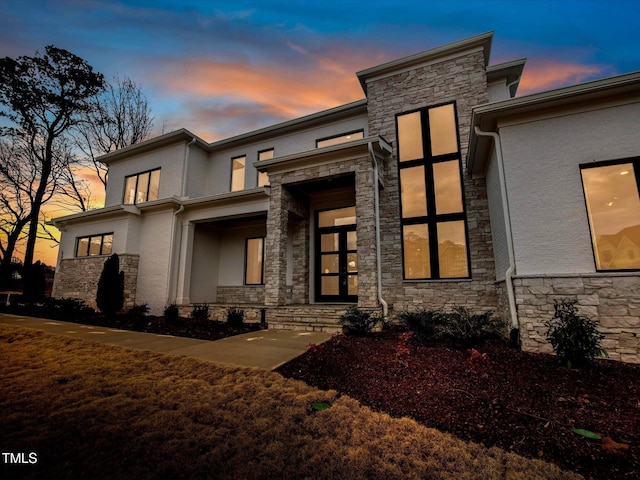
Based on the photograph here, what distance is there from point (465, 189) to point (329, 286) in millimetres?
4991

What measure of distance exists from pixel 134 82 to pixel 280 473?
73.8 feet

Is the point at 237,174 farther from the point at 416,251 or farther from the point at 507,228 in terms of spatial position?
the point at 507,228

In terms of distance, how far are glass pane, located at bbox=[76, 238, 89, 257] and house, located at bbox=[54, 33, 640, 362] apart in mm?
85

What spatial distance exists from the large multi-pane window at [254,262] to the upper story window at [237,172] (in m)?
2.52

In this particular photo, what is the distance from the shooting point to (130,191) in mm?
13336

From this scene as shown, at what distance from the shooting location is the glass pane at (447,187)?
7930 millimetres

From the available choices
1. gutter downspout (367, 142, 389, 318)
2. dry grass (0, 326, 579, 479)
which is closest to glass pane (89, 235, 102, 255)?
dry grass (0, 326, 579, 479)

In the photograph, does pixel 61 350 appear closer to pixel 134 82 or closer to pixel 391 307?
pixel 391 307

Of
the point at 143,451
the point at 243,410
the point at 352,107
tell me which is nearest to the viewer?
the point at 143,451

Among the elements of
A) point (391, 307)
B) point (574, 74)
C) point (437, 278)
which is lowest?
point (391, 307)

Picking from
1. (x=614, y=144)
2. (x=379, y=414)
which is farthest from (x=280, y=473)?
(x=614, y=144)

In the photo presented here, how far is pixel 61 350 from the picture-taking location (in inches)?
185

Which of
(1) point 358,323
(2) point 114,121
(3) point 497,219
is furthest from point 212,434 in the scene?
(2) point 114,121

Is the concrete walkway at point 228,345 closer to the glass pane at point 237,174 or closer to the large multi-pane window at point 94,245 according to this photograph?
the large multi-pane window at point 94,245
